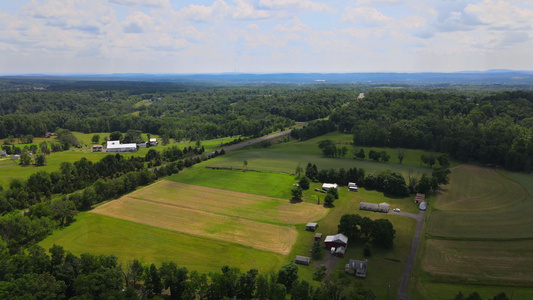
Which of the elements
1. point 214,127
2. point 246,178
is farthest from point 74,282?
point 214,127

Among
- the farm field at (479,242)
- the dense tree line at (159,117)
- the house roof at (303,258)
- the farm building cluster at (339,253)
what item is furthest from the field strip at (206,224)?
the dense tree line at (159,117)

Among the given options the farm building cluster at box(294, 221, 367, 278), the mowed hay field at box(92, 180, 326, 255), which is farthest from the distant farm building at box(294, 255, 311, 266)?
the mowed hay field at box(92, 180, 326, 255)

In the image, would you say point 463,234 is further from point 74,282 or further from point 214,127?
point 214,127

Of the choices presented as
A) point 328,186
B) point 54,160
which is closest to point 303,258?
point 328,186

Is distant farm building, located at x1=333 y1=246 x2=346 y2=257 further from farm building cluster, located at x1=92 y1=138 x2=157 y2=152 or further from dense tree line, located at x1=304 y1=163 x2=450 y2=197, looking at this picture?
farm building cluster, located at x1=92 y1=138 x2=157 y2=152

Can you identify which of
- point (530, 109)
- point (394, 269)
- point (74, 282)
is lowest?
point (394, 269)
